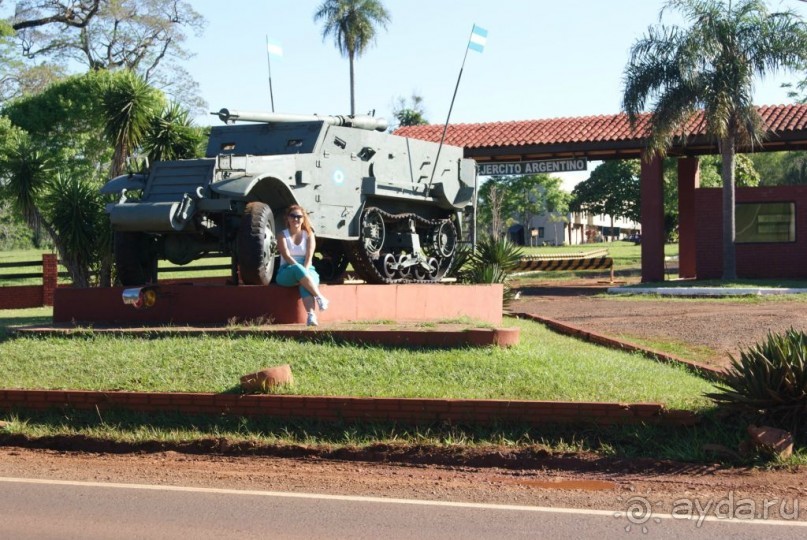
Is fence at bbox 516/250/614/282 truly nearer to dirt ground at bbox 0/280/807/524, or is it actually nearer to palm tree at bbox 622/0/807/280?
palm tree at bbox 622/0/807/280

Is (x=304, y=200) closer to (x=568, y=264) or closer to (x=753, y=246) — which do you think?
(x=753, y=246)

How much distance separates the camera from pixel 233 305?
40.6 feet

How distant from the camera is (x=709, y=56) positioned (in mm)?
25641

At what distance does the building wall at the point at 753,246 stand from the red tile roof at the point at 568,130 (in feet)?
6.11

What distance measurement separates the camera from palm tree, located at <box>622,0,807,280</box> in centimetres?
2531

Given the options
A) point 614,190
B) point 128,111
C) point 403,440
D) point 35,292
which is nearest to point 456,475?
point 403,440

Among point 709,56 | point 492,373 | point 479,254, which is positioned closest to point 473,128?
point 709,56

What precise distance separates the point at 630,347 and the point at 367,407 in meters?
4.92

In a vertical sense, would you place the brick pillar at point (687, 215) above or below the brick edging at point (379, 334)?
above

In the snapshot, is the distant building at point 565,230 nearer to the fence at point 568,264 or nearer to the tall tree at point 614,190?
the tall tree at point 614,190

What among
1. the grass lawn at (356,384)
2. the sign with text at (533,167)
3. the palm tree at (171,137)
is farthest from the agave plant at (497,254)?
the sign with text at (533,167)

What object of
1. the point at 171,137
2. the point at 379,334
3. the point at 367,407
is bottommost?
the point at 367,407

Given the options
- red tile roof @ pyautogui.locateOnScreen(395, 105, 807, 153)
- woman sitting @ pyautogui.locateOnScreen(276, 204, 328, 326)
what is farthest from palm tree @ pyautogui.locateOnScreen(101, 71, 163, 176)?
red tile roof @ pyautogui.locateOnScreen(395, 105, 807, 153)

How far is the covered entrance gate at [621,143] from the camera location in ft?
91.1
